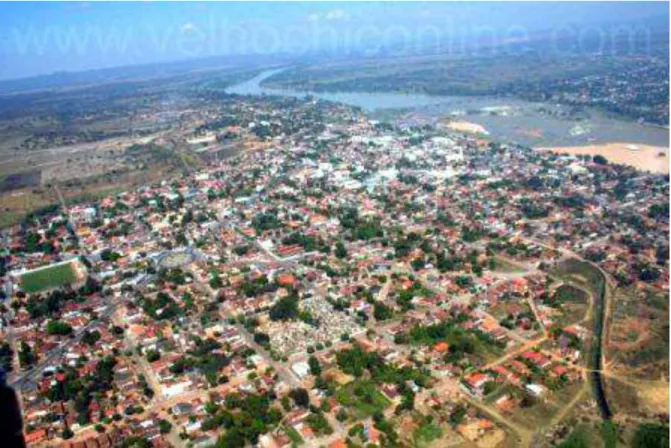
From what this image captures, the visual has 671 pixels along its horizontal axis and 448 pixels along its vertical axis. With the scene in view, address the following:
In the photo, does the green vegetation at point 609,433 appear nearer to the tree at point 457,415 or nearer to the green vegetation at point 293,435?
the tree at point 457,415

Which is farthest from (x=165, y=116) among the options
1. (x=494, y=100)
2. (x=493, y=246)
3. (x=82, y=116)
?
(x=493, y=246)

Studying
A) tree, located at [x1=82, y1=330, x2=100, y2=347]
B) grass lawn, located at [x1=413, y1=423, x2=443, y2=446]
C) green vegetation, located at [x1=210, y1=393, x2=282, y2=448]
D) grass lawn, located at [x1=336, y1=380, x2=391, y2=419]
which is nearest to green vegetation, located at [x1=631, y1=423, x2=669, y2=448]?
grass lawn, located at [x1=413, y1=423, x2=443, y2=446]

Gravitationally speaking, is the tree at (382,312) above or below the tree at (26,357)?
above

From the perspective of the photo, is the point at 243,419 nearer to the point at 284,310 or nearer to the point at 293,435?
the point at 293,435

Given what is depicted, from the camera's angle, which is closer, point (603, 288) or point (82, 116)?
point (603, 288)

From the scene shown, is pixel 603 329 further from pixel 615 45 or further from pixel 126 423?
pixel 615 45

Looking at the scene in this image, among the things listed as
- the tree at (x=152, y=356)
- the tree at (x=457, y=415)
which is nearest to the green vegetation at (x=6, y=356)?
the tree at (x=152, y=356)

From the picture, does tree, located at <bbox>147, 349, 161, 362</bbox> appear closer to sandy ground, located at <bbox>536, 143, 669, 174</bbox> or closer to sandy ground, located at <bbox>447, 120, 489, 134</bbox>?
sandy ground, located at <bbox>536, 143, 669, 174</bbox>
